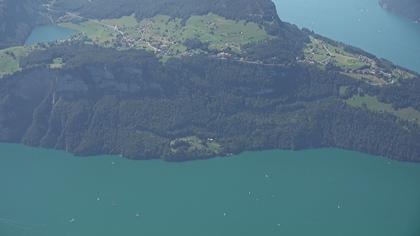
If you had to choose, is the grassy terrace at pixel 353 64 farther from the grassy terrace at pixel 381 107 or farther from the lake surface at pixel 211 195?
the lake surface at pixel 211 195

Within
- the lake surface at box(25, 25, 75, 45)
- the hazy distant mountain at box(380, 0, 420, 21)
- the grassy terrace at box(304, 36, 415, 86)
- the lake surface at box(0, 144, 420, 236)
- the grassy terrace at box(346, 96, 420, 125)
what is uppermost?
the hazy distant mountain at box(380, 0, 420, 21)

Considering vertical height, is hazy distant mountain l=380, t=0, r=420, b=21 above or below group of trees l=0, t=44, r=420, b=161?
above

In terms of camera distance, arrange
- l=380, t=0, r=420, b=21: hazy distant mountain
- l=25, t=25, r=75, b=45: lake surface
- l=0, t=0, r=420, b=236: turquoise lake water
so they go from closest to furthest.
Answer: l=0, t=0, r=420, b=236: turquoise lake water, l=25, t=25, r=75, b=45: lake surface, l=380, t=0, r=420, b=21: hazy distant mountain

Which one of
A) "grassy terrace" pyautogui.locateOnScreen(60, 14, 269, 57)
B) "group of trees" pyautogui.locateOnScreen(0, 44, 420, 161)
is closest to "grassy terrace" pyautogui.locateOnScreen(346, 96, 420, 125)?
"group of trees" pyautogui.locateOnScreen(0, 44, 420, 161)

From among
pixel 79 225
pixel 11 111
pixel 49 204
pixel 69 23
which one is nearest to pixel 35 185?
pixel 49 204

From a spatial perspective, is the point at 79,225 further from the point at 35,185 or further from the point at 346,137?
the point at 346,137

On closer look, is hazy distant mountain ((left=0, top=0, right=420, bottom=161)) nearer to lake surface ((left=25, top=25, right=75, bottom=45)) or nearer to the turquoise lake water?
the turquoise lake water

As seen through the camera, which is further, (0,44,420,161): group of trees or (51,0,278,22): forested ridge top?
(51,0,278,22): forested ridge top
